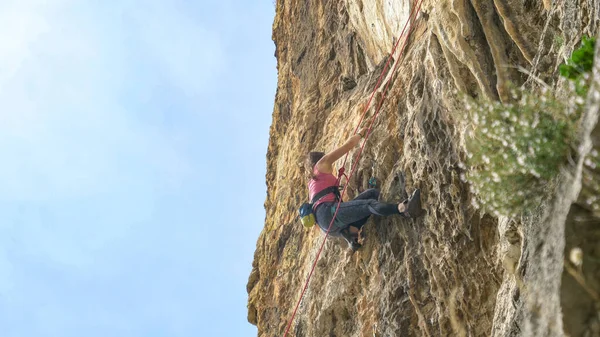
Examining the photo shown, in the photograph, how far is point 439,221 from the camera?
21.7ft

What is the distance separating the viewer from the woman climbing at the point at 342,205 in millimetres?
7516

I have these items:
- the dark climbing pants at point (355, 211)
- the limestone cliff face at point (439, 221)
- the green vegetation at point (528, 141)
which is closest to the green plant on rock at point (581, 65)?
the green vegetation at point (528, 141)

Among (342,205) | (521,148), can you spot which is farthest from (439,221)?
(521,148)

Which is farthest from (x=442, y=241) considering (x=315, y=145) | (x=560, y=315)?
(x=315, y=145)

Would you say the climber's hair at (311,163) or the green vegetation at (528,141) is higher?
the climber's hair at (311,163)

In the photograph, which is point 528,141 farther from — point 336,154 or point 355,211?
point 336,154

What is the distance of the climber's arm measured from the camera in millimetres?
8047

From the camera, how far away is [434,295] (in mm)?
6609

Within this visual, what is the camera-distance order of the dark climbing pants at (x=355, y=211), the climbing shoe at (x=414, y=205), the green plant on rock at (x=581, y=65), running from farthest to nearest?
the dark climbing pants at (x=355, y=211)
the climbing shoe at (x=414, y=205)
the green plant on rock at (x=581, y=65)

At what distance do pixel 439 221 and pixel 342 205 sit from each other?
5.22 feet

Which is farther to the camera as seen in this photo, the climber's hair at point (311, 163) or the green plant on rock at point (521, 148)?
the climber's hair at point (311, 163)

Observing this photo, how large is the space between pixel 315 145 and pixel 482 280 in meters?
5.77

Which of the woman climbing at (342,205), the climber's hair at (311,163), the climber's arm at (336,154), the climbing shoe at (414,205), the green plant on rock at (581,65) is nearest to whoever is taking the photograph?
the green plant on rock at (581,65)

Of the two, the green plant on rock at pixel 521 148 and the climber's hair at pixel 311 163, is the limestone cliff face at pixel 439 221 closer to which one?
the green plant on rock at pixel 521 148
